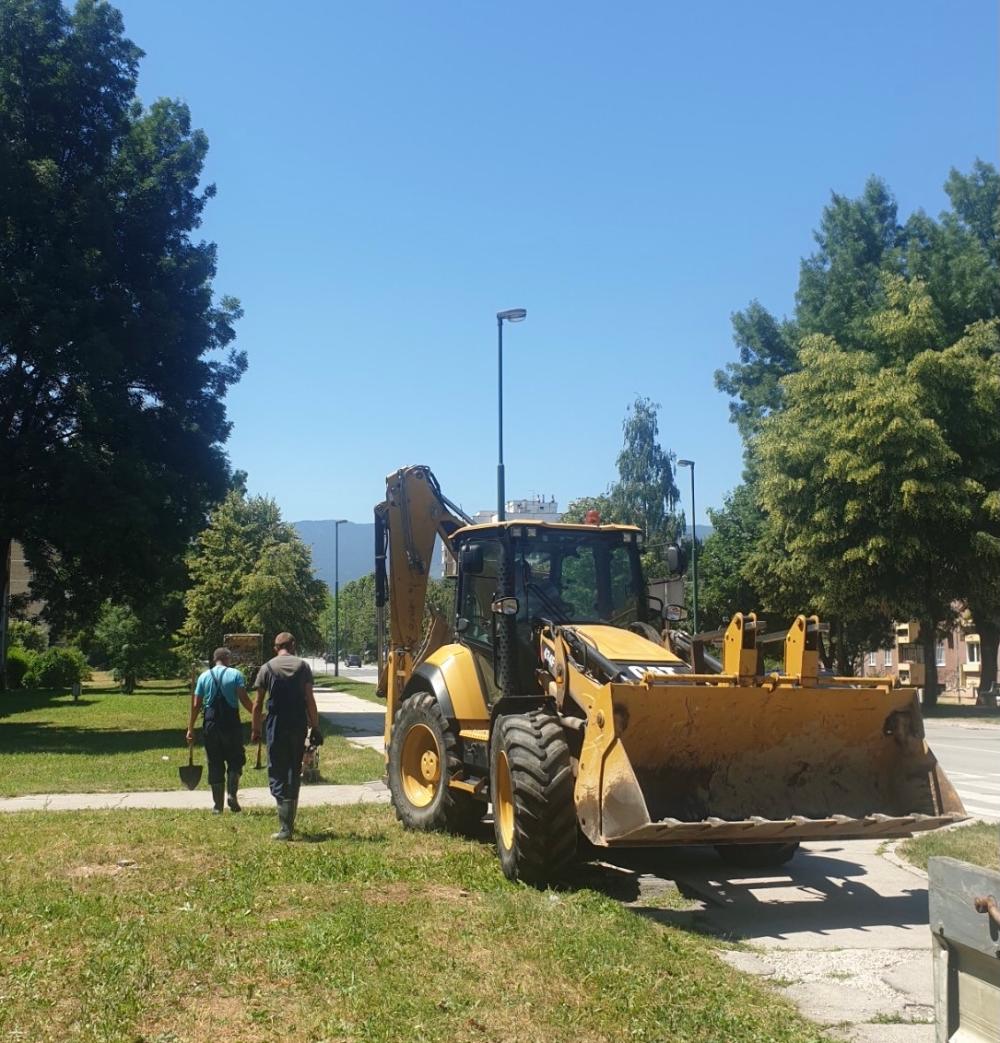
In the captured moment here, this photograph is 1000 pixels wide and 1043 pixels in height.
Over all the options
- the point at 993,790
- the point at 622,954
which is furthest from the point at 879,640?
the point at 622,954

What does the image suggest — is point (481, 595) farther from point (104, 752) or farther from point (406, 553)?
point (104, 752)

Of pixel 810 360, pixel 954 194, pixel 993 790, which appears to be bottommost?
pixel 993 790

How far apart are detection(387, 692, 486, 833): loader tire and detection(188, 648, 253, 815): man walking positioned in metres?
1.59

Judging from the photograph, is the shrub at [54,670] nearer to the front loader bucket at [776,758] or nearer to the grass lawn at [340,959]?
the grass lawn at [340,959]

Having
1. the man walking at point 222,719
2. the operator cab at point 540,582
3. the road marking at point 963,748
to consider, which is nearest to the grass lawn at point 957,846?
the operator cab at point 540,582

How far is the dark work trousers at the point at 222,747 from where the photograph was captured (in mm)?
11688

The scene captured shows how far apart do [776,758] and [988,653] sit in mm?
32671

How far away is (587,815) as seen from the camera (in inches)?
299

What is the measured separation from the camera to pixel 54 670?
52.4 metres

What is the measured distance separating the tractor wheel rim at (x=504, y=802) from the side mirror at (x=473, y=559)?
5.87ft

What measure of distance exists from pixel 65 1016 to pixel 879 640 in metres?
47.0

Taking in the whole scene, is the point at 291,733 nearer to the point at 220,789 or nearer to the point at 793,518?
the point at 220,789

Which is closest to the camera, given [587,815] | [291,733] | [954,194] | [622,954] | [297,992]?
[297,992]

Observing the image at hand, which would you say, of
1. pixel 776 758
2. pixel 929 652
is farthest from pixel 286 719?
pixel 929 652
